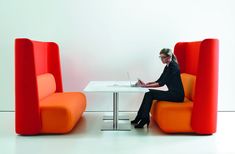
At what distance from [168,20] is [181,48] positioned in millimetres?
742

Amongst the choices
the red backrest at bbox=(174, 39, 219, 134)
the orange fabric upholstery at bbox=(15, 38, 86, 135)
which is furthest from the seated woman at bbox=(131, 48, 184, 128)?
the orange fabric upholstery at bbox=(15, 38, 86, 135)

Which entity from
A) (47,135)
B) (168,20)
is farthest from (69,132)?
(168,20)

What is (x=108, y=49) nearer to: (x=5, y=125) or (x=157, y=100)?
(x=157, y=100)

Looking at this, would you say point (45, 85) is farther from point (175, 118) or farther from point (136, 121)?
point (175, 118)

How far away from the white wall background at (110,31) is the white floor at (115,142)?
5.05 ft

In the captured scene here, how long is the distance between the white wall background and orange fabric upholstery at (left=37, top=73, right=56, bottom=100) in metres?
0.76

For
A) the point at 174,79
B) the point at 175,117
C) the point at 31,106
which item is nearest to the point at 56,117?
the point at 31,106

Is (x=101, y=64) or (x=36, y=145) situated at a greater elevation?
(x=101, y=64)

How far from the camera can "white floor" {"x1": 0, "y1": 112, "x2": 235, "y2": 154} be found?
363cm

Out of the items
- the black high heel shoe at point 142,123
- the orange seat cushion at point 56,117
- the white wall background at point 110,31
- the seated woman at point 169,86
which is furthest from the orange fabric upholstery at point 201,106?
the white wall background at point 110,31

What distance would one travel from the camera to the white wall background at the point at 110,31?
5891 millimetres

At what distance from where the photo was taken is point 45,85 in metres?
4.76

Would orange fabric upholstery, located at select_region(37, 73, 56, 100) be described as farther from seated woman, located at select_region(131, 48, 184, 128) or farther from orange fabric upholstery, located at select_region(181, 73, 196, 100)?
orange fabric upholstery, located at select_region(181, 73, 196, 100)

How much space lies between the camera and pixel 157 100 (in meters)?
4.69
